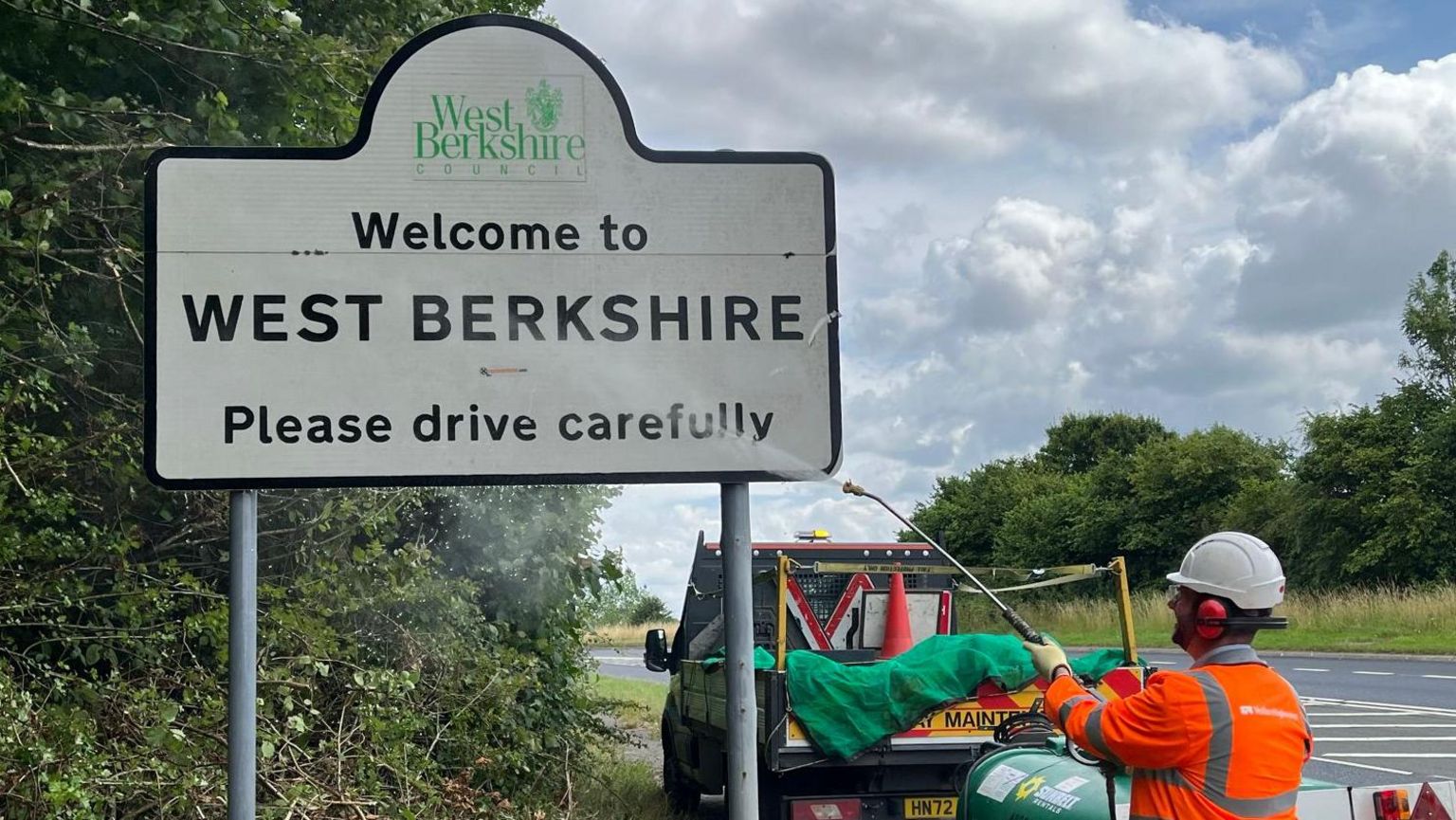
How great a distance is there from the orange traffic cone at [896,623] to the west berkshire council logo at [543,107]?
25.0 feet

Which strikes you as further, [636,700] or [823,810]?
[636,700]

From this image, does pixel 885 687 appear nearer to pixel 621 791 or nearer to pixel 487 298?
pixel 621 791

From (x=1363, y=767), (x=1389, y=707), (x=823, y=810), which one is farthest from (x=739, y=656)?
(x=1389, y=707)

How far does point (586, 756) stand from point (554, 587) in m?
1.29

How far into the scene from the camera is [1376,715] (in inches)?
648

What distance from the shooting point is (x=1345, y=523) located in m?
43.5

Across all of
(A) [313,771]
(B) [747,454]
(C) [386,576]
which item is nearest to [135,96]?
(C) [386,576]

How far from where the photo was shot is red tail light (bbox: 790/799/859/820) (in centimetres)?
809

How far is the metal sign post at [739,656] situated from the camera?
8.72 ft

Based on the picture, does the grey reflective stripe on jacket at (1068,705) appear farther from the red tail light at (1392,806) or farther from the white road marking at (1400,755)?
the white road marking at (1400,755)

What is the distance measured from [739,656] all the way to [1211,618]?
1.36m

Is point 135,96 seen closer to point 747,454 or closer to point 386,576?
point 386,576

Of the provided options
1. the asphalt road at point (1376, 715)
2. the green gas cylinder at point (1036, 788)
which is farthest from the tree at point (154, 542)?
the asphalt road at point (1376, 715)

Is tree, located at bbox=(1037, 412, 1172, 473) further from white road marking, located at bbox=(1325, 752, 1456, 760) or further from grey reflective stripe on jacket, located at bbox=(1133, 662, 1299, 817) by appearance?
grey reflective stripe on jacket, located at bbox=(1133, 662, 1299, 817)
